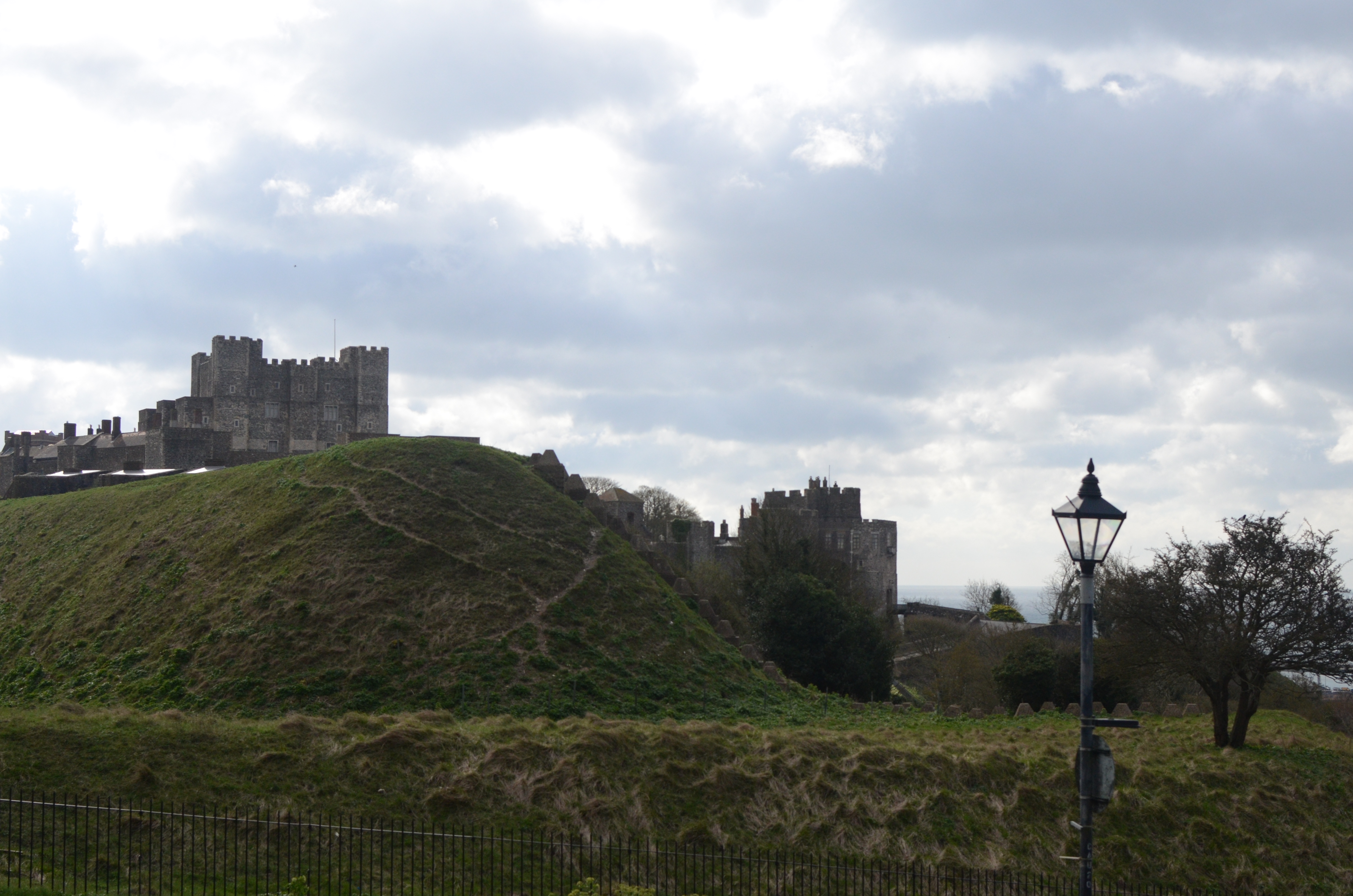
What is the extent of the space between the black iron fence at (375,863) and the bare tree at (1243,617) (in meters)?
9.03

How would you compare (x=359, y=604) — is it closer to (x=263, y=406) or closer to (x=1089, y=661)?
(x=1089, y=661)

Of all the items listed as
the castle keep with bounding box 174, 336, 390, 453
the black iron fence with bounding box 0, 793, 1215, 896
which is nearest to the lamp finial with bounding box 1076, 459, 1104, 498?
the black iron fence with bounding box 0, 793, 1215, 896

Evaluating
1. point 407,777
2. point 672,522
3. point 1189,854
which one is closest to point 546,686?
point 407,777

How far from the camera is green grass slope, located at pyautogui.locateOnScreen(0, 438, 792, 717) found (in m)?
25.4

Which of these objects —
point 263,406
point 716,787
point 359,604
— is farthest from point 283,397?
point 716,787

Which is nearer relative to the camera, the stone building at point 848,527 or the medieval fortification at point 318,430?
the medieval fortification at point 318,430

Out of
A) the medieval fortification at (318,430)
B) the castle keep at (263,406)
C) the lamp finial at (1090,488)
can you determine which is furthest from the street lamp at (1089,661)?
the castle keep at (263,406)

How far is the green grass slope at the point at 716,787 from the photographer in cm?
1741

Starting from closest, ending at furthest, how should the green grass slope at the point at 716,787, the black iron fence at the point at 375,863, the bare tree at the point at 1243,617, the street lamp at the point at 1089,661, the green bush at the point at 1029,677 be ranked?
1. the street lamp at the point at 1089,661
2. the black iron fence at the point at 375,863
3. the green grass slope at the point at 716,787
4. the bare tree at the point at 1243,617
5. the green bush at the point at 1029,677

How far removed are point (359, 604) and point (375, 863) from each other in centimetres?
1333

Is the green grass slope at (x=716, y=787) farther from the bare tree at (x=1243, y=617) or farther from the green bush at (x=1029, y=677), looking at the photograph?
the green bush at (x=1029, y=677)

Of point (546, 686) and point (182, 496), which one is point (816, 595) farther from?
point (182, 496)

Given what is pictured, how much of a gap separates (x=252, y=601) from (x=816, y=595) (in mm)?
21040

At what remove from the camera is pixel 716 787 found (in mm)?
19172
